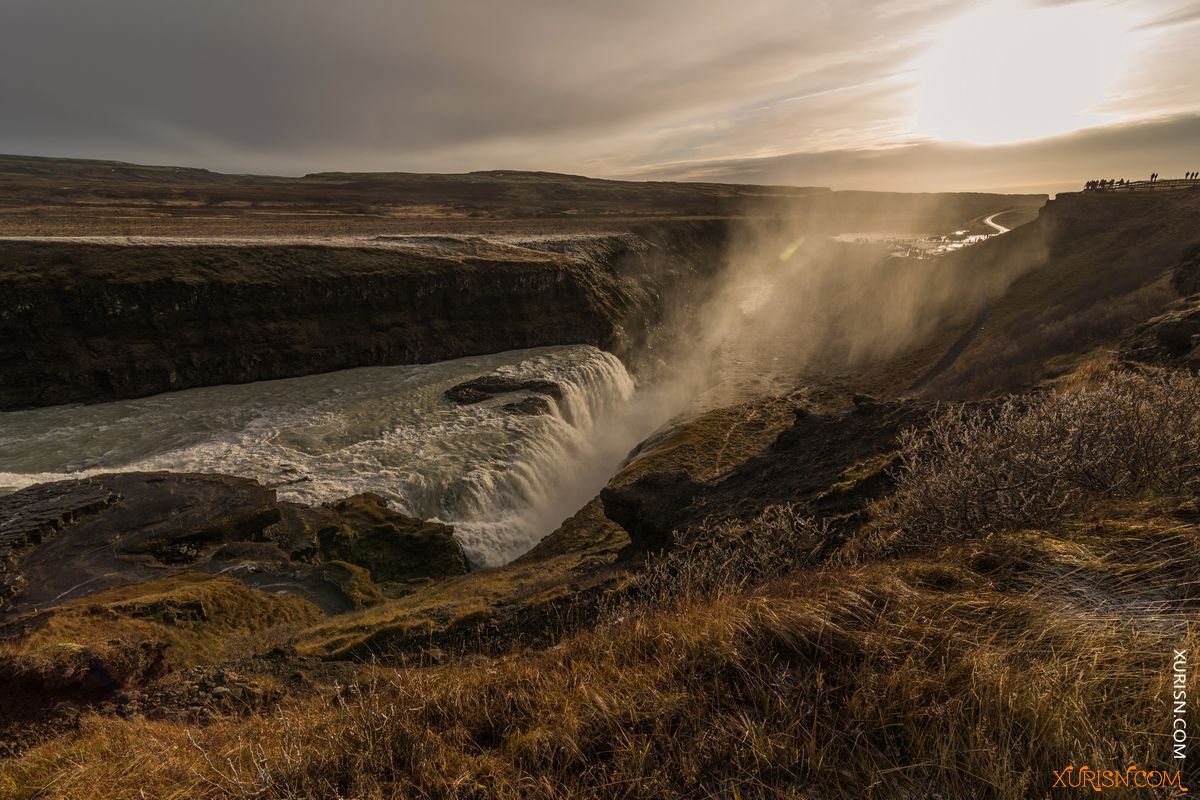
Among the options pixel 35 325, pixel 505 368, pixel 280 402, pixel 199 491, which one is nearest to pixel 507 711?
pixel 199 491

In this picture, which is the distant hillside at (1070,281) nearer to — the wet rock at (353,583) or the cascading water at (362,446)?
the cascading water at (362,446)

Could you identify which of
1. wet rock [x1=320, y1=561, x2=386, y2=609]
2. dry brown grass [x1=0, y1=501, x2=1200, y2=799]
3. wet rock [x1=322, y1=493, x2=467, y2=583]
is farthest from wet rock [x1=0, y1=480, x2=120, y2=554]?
dry brown grass [x1=0, y1=501, x2=1200, y2=799]

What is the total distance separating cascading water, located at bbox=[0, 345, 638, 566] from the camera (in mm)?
17344

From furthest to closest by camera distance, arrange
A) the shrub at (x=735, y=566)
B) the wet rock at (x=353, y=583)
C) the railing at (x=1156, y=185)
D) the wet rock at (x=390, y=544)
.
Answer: the railing at (x=1156, y=185) < the wet rock at (x=390, y=544) < the wet rock at (x=353, y=583) < the shrub at (x=735, y=566)

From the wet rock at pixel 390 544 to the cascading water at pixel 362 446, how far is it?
1324 millimetres

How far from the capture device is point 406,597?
13.0m

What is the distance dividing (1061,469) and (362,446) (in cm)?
2061

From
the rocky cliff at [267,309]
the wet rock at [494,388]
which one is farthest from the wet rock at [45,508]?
the wet rock at [494,388]

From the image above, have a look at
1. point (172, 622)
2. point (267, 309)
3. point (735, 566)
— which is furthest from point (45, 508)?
point (735, 566)

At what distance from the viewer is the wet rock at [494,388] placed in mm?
25375

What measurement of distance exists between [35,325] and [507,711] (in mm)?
28299

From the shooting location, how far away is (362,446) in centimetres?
2019

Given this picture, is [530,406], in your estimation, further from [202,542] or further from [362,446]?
[202,542]

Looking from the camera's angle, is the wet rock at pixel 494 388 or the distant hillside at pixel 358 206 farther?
the distant hillside at pixel 358 206
